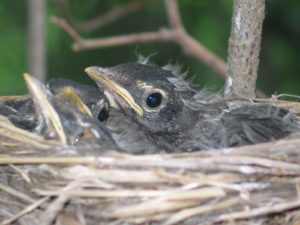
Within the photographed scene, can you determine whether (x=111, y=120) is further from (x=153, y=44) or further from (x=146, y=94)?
(x=153, y=44)

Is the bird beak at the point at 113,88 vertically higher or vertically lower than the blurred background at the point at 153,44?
lower

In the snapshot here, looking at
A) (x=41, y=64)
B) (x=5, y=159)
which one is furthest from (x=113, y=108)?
(x=5, y=159)

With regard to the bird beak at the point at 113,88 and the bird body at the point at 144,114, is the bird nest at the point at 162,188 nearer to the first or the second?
the bird body at the point at 144,114

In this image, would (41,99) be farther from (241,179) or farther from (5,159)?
(241,179)

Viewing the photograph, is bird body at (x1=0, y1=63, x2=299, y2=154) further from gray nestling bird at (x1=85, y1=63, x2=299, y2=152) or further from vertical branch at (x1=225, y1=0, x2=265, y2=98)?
vertical branch at (x1=225, y1=0, x2=265, y2=98)

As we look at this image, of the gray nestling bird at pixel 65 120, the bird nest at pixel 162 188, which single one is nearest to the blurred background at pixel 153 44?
the gray nestling bird at pixel 65 120

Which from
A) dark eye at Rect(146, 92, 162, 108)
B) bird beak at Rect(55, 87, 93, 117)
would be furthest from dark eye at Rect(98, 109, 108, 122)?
bird beak at Rect(55, 87, 93, 117)
